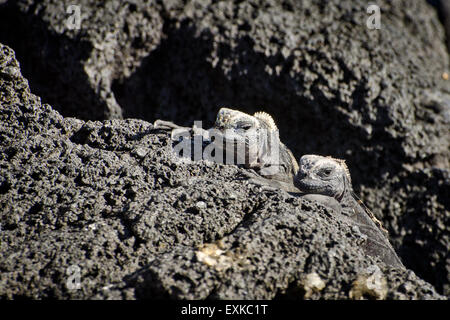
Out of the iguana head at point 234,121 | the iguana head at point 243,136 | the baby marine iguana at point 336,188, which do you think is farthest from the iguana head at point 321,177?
the iguana head at point 234,121

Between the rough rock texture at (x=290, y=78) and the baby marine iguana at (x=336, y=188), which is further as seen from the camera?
the rough rock texture at (x=290, y=78)

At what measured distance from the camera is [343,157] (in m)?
4.48

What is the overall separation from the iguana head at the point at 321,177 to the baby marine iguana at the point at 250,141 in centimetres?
12

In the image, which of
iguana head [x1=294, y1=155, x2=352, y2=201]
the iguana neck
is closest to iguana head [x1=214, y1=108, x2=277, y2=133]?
iguana head [x1=294, y1=155, x2=352, y2=201]

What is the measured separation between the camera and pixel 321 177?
3.03 metres

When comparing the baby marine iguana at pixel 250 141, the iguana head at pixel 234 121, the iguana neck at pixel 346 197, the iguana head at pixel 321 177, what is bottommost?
the iguana neck at pixel 346 197

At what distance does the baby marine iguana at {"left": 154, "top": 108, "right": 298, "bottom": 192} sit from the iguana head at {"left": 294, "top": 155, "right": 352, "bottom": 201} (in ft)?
0.39

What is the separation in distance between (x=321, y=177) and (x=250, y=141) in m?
0.56

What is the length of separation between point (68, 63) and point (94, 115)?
1.81 feet

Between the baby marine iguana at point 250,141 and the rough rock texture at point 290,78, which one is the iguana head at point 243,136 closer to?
the baby marine iguana at point 250,141

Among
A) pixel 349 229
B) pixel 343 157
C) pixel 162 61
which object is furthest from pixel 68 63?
pixel 349 229

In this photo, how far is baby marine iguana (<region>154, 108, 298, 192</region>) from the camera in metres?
2.92

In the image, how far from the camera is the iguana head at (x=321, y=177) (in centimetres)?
299

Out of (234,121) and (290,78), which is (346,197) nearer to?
(234,121)
